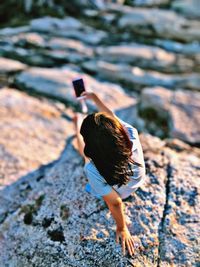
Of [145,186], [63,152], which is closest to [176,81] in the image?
[63,152]

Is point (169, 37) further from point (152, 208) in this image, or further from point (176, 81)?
point (152, 208)

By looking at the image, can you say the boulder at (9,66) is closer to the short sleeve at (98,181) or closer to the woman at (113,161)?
the woman at (113,161)

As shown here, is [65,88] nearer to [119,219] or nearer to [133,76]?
[133,76]

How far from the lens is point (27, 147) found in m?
5.30

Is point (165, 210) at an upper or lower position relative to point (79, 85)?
lower

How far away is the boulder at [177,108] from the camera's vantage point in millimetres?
5657

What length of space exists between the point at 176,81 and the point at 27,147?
3282 millimetres

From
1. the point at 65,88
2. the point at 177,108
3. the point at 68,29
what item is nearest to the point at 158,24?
the point at 68,29

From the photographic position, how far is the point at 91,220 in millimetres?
4012

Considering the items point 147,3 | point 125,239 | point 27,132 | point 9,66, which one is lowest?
point 27,132

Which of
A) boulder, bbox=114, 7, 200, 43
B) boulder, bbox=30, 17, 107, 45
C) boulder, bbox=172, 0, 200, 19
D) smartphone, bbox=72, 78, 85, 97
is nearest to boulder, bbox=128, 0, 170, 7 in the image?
boulder, bbox=172, 0, 200, 19

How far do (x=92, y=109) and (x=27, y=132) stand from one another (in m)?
1.18

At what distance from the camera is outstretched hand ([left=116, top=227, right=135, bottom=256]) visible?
3.67 m

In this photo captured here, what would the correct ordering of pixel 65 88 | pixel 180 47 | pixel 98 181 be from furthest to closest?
pixel 180 47, pixel 65 88, pixel 98 181
